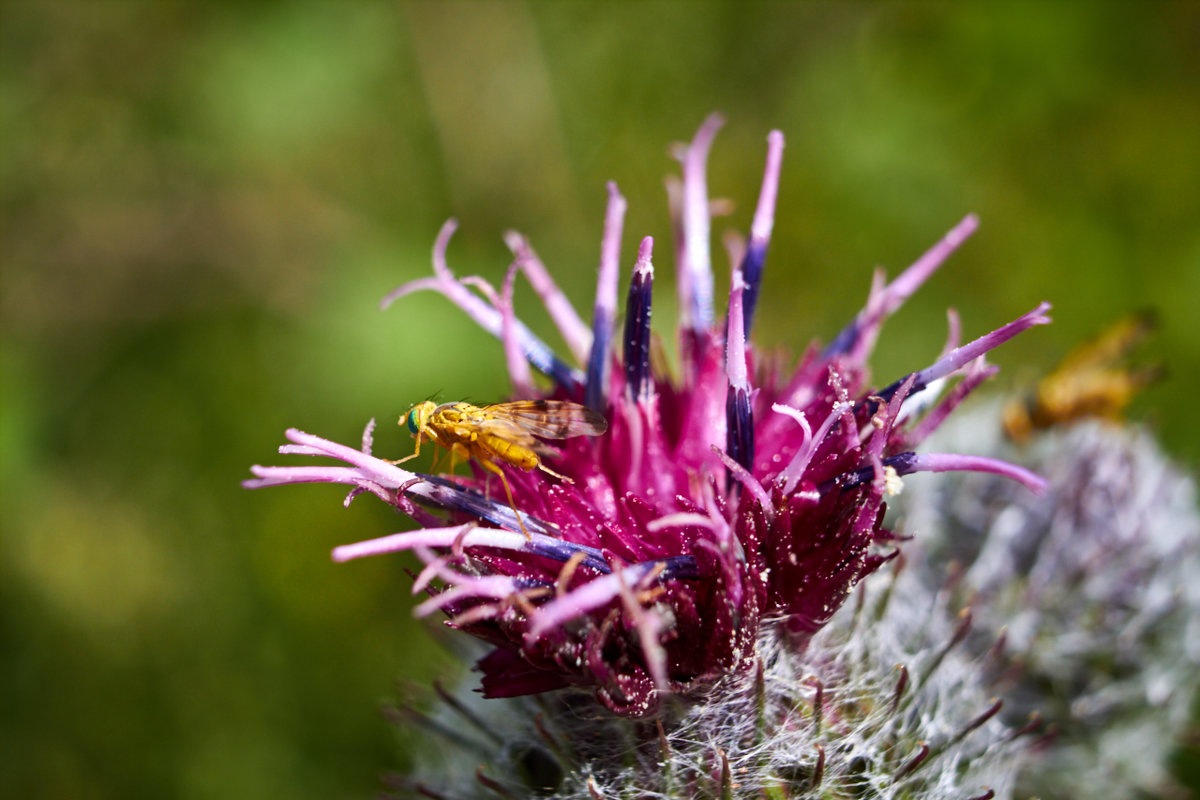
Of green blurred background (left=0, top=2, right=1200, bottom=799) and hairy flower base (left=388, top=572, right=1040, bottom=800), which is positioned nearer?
hairy flower base (left=388, top=572, right=1040, bottom=800)

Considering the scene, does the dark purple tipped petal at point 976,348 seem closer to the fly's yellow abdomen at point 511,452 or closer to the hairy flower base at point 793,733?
the hairy flower base at point 793,733

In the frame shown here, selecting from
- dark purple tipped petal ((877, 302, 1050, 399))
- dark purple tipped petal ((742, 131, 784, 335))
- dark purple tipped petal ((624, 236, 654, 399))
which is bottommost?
dark purple tipped petal ((877, 302, 1050, 399))

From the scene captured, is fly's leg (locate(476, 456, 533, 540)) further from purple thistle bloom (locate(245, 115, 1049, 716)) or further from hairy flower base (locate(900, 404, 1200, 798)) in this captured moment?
hairy flower base (locate(900, 404, 1200, 798))

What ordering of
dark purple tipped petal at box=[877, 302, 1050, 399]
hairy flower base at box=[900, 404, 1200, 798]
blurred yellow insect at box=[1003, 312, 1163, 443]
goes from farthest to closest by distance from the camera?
blurred yellow insect at box=[1003, 312, 1163, 443] → hairy flower base at box=[900, 404, 1200, 798] → dark purple tipped petal at box=[877, 302, 1050, 399]

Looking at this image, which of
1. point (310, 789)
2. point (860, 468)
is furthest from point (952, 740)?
point (310, 789)

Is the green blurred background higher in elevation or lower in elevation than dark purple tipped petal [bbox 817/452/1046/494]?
higher

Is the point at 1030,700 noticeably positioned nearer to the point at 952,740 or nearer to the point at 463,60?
the point at 952,740

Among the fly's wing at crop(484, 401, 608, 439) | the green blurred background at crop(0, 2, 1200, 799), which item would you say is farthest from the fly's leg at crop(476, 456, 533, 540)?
the green blurred background at crop(0, 2, 1200, 799)
